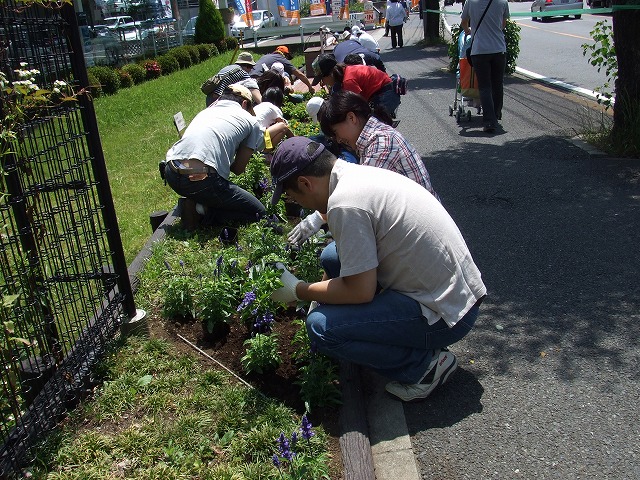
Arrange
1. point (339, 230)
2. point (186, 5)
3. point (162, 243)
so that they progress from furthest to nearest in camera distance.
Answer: point (186, 5), point (162, 243), point (339, 230)

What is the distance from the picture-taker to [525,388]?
10.7 feet

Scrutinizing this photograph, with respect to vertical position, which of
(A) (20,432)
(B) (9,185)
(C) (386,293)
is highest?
(B) (9,185)

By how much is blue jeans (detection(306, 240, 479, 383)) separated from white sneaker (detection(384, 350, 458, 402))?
42 millimetres

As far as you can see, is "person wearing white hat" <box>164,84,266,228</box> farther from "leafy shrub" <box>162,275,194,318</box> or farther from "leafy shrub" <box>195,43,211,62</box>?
"leafy shrub" <box>195,43,211,62</box>

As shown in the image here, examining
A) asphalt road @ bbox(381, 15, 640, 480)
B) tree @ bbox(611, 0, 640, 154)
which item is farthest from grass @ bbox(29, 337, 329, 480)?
tree @ bbox(611, 0, 640, 154)

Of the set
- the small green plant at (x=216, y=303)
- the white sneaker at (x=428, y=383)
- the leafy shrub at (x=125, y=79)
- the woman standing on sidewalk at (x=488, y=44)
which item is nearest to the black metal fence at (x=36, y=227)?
the small green plant at (x=216, y=303)

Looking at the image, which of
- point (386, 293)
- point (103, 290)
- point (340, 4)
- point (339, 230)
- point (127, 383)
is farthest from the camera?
point (340, 4)

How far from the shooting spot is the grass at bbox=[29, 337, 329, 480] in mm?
2756

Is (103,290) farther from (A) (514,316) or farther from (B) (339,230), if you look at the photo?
(A) (514,316)

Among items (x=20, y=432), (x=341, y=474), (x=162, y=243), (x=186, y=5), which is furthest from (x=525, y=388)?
(x=186, y=5)

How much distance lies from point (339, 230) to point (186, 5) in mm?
36334

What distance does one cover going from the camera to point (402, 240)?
295 cm

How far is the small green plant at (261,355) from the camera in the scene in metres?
3.33

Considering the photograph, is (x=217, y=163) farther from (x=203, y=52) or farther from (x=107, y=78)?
(x=203, y=52)
